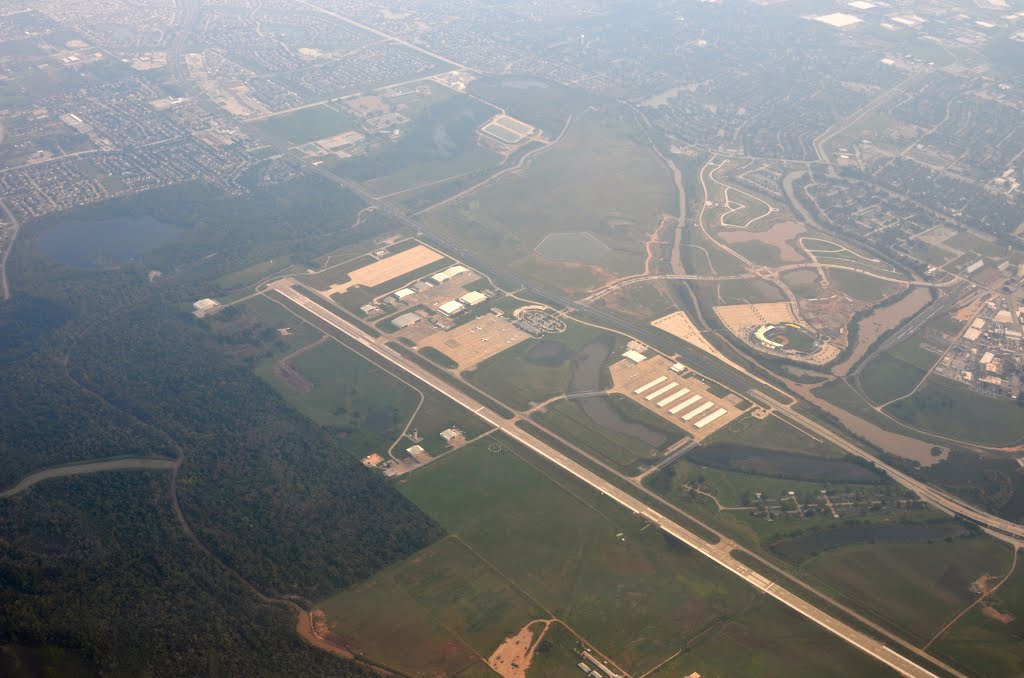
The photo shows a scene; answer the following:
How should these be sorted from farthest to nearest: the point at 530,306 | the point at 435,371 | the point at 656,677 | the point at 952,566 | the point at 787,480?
1. the point at 530,306
2. the point at 435,371
3. the point at 787,480
4. the point at 952,566
5. the point at 656,677

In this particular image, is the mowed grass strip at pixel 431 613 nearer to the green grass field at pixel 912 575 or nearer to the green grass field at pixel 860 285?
the green grass field at pixel 912 575

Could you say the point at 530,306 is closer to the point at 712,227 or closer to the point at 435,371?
the point at 435,371

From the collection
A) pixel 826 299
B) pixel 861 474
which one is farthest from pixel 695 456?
pixel 826 299

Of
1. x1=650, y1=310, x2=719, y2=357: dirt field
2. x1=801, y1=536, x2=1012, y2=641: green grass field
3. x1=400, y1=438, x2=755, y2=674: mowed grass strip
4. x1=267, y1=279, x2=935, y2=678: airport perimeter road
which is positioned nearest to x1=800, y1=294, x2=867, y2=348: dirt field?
x1=650, y1=310, x2=719, y2=357: dirt field

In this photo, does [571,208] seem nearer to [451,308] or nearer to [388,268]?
[388,268]

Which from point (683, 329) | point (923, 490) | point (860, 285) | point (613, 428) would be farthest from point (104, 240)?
point (923, 490)

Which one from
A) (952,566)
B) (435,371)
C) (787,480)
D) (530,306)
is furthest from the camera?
(530,306)

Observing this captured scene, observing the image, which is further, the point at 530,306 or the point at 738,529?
the point at 530,306
